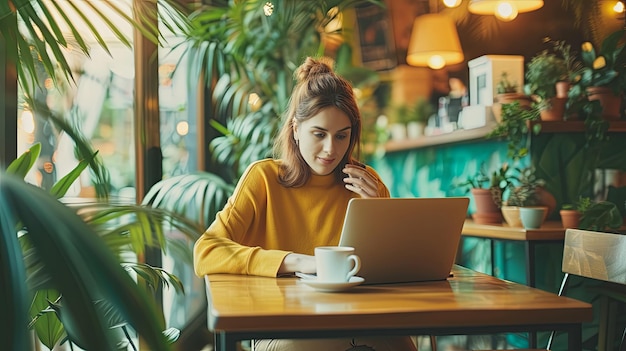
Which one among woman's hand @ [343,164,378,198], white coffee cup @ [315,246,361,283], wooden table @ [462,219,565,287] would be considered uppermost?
woman's hand @ [343,164,378,198]

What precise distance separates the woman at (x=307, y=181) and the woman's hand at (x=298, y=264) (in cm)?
30

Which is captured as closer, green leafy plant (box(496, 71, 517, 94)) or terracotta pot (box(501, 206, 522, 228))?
terracotta pot (box(501, 206, 522, 228))

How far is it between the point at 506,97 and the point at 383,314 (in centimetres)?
268

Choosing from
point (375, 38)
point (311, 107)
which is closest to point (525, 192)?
point (311, 107)

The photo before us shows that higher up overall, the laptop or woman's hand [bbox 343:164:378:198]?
woman's hand [bbox 343:164:378:198]

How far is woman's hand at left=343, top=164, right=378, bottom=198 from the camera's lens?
7.07 feet

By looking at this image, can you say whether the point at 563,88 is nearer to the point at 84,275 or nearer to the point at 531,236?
the point at 531,236

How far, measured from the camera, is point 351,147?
2.27 meters

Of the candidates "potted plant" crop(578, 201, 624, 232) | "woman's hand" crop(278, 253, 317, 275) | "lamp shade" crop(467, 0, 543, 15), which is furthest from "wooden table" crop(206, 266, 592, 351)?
"lamp shade" crop(467, 0, 543, 15)

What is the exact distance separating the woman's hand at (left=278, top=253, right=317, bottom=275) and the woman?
30 cm

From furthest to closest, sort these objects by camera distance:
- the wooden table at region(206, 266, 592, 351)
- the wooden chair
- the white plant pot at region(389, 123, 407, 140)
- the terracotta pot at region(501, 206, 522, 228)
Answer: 1. the white plant pot at region(389, 123, 407, 140)
2. the terracotta pot at region(501, 206, 522, 228)
3. the wooden chair
4. the wooden table at region(206, 266, 592, 351)

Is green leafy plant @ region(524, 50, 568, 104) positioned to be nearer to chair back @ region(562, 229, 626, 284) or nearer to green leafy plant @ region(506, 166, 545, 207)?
green leafy plant @ region(506, 166, 545, 207)

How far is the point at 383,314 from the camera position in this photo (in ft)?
4.16

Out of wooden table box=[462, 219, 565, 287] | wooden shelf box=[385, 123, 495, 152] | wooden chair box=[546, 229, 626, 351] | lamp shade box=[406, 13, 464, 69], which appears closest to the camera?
wooden chair box=[546, 229, 626, 351]
